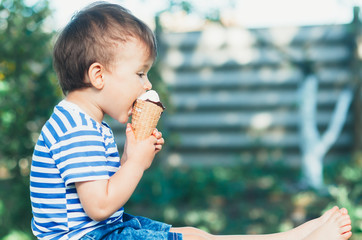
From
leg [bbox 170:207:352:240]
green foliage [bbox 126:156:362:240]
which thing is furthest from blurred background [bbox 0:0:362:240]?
leg [bbox 170:207:352:240]

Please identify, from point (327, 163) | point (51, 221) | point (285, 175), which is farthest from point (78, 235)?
point (327, 163)

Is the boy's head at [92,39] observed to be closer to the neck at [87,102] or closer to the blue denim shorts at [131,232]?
the neck at [87,102]

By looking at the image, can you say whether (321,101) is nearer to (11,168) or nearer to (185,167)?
(185,167)

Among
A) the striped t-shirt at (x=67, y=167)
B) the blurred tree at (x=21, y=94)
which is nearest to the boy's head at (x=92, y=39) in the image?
the striped t-shirt at (x=67, y=167)

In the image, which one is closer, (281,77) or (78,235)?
(78,235)

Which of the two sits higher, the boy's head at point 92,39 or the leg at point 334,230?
the boy's head at point 92,39

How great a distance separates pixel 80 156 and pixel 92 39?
1.35ft

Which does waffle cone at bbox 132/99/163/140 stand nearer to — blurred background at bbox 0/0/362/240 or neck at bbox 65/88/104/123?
neck at bbox 65/88/104/123

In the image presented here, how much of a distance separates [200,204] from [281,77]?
70.9 inches

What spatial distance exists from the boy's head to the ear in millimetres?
17

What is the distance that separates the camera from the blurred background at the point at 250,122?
396 cm

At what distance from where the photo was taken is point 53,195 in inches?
61.4

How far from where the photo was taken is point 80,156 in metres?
1.46

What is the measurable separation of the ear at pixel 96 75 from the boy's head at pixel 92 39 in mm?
17
